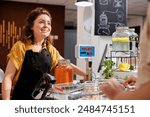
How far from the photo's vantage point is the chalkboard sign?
362cm

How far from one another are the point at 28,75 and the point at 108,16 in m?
2.02

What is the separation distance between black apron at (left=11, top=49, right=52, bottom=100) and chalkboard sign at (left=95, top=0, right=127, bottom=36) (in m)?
1.70

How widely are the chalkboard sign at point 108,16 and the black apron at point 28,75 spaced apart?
1.70 metres

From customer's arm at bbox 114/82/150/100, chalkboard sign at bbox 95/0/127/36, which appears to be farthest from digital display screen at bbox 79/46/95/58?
chalkboard sign at bbox 95/0/127/36

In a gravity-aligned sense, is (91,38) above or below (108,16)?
below

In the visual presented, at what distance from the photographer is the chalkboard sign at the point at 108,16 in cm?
362

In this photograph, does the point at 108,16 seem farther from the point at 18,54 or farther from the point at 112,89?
the point at 112,89

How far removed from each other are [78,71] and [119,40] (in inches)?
21.7

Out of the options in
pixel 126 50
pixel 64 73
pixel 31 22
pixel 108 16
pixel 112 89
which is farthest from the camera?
pixel 108 16

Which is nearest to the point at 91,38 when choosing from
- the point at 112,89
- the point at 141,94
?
the point at 112,89

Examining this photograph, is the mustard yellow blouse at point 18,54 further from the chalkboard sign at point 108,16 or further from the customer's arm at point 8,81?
the chalkboard sign at point 108,16

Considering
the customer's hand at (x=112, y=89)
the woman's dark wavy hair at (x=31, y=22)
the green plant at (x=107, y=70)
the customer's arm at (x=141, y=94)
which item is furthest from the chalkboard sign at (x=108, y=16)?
the customer's arm at (x=141, y=94)

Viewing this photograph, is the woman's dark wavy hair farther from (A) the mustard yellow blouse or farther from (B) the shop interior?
(B) the shop interior

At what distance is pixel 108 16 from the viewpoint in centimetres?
371
